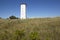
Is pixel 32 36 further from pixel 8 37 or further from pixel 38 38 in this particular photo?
pixel 8 37

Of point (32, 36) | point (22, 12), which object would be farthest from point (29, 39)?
point (22, 12)

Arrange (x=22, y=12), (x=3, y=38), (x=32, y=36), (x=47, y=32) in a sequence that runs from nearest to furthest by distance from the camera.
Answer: (x=32, y=36)
(x=3, y=38)
(x=47, y=32)
(x=22, y=12)

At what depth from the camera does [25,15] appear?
2898 centimetres

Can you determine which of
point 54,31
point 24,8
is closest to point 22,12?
point 24,8

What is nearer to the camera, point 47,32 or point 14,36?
point 14,36

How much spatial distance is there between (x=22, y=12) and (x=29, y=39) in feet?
63.7

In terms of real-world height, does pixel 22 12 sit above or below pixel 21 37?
above

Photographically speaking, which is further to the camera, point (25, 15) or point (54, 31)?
point (25, 15)

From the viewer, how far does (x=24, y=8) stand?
2867cm

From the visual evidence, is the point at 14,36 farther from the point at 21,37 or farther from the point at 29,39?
the point at 29,39

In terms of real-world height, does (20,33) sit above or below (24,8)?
below

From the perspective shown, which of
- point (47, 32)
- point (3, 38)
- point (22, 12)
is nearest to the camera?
point (3, 38)

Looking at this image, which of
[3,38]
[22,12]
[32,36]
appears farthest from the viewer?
[22,12]

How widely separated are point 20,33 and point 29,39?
0.96 meters
